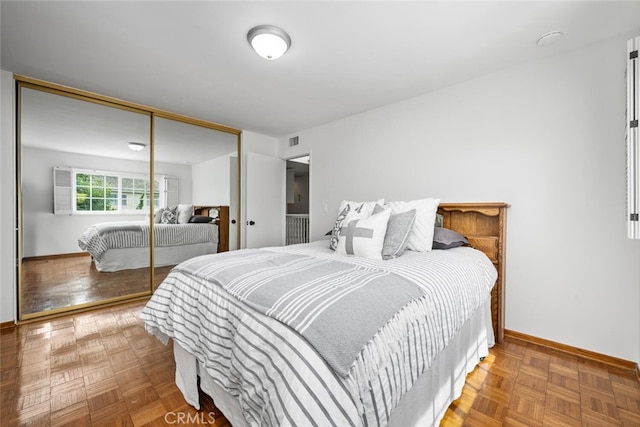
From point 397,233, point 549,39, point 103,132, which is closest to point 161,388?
point 397,233

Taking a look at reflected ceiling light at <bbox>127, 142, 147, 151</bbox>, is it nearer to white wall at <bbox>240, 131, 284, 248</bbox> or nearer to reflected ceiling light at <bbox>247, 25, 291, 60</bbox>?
white wall at <bbox>240, 131, 284, 248</bbox>

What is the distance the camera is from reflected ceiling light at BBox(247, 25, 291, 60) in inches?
70.0

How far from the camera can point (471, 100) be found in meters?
2.48

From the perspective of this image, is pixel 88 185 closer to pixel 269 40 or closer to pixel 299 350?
pixel 269 40

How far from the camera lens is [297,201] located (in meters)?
8.45

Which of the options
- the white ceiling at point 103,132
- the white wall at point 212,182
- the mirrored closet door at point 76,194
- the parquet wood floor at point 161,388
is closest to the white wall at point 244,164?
the white wall at point 212,182

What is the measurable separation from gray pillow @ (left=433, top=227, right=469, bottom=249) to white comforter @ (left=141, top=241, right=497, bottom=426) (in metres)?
0.49

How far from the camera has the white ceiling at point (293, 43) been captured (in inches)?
63.7

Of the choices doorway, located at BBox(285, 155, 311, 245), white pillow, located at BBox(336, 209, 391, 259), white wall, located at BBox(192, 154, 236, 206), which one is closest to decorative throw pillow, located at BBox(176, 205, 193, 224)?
white wall, located at BBox(192, 154, 236, 206)

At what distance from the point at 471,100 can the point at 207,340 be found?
9.55 feet

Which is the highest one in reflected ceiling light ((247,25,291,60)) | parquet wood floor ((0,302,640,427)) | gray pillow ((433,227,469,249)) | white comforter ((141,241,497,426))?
reflected ceiling light ((247,25,291,60))

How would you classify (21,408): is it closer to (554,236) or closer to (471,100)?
(554,236)

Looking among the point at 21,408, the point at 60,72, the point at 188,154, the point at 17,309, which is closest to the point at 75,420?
the point at 21,408

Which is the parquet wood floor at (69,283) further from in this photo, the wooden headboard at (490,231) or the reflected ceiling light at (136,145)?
the wooden headboard at (490,231)
